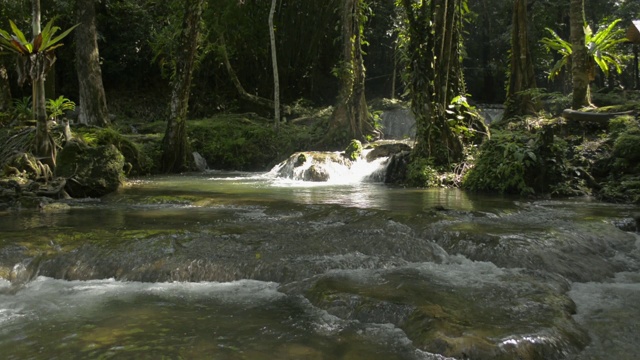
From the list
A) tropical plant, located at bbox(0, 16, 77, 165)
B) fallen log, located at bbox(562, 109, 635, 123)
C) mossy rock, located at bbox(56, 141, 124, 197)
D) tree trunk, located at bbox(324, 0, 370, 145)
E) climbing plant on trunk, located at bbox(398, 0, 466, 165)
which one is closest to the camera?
tropical plant, located at bbox(0, 16, 77, 165)

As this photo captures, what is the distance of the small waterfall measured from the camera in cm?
1294

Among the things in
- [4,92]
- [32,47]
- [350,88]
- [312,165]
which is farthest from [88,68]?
[350,88]

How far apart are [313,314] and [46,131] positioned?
7.62m

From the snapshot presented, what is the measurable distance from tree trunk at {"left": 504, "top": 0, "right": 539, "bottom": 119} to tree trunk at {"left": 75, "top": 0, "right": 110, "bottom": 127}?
11354mm

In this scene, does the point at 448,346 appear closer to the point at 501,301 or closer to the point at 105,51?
the point at 501,301

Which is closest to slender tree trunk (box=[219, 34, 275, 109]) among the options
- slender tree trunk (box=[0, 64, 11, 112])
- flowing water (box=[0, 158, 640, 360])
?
slender tree trunk (box=[0, 64, 11, 112])

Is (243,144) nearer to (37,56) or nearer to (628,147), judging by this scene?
(37,56)

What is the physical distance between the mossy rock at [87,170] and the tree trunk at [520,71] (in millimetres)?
10547

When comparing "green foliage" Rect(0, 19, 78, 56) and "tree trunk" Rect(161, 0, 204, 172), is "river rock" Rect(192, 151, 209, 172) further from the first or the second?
"green foliage" Rect(0, 19, 78, 56)

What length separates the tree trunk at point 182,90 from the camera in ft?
44.1

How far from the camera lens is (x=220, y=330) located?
353 centimetres

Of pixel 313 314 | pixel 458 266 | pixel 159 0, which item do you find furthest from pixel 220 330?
pixel 159 0

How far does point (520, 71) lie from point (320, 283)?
40.9 feet

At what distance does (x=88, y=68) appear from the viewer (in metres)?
14.3
